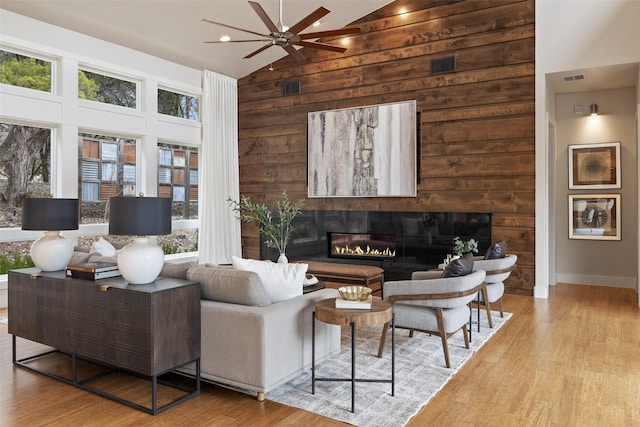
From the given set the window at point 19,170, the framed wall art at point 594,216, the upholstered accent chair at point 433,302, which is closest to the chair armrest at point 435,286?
the upholstered accent chair at point 433,302

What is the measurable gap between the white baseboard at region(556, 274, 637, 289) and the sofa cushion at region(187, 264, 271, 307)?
228 inches

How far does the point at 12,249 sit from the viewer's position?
18.9ft

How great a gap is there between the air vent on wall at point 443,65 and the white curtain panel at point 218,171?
3660mm

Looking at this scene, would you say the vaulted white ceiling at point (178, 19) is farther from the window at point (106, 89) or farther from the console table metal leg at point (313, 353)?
the console table metal leg at point (313, 353)

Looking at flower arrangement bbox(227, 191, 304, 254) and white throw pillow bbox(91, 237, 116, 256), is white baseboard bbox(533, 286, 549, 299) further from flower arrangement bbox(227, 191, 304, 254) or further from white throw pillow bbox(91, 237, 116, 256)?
white throw pillow bbox(91, 237, 116, 256)

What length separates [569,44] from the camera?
593 cm

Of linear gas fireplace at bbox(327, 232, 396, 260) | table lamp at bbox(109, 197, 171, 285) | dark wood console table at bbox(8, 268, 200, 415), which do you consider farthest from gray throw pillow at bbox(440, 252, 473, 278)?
linear gas fireplace at bbox(327, 232, 396, 260)

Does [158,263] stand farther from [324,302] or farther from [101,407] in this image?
[324,302]

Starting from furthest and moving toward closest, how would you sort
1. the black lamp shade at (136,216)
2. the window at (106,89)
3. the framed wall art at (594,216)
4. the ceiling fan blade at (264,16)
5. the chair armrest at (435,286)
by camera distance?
the framed wall art at (594,216) → the window at (106,89) → the ceiling fan blade at (264,16) → the chair armrest at (435,286) → the black lamp shade at (136,216)

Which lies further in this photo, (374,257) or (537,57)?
(374,257)

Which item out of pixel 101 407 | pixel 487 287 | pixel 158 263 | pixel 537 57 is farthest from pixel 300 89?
pixel 101 407

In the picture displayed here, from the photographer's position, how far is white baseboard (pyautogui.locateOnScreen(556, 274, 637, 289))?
683cm

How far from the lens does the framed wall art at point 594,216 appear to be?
687cm

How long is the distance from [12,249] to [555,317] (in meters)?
6.27
